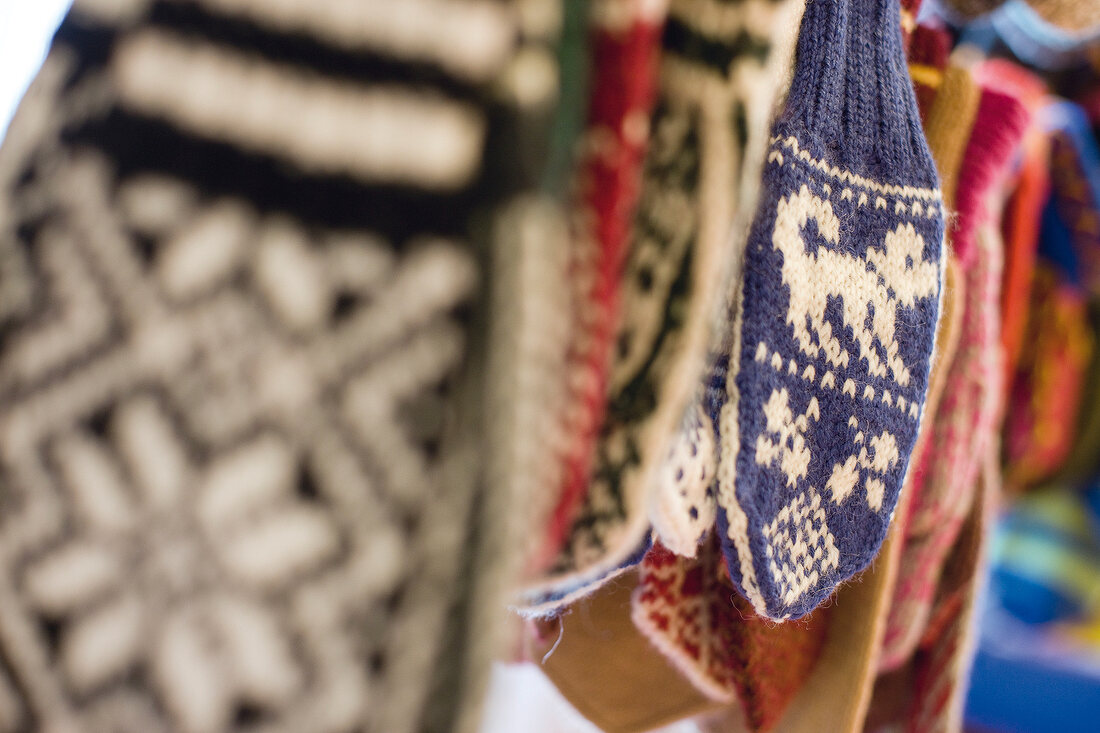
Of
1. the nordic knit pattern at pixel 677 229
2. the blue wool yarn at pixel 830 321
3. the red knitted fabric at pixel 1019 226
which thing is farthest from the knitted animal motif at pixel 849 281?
the red knitted fabric at pixel 1019 226

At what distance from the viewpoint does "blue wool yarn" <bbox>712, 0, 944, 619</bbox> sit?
1.17ft

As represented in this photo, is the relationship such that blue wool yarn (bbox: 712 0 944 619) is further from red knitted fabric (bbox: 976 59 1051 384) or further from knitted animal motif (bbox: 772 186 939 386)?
red knitted fabric (bbox: 976 59 1051 384)

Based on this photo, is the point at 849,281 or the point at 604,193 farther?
the point at 849,281

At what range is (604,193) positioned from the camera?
23 cm

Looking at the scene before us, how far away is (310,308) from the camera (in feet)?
0.63

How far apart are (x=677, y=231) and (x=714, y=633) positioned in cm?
Answer: 41

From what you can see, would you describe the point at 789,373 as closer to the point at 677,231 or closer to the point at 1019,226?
the point at 677,231

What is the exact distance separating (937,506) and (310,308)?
2.06 feet

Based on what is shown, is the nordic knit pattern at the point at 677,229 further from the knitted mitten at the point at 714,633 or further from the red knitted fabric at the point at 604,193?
the knitted mitten at the point at 714,633

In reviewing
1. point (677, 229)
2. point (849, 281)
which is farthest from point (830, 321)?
point (677, 229)

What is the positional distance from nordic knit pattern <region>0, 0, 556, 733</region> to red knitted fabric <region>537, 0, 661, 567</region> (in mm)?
32

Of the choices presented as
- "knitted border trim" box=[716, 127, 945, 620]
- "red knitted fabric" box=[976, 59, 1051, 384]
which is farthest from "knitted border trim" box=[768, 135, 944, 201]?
"red knitted fabric" box=[976, 59, 1051, 384]

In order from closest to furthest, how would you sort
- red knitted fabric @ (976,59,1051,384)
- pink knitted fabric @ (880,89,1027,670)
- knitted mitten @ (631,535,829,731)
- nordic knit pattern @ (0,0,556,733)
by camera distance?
nordic knit pattern @ (0,0,556,733), knitted mitten @ (631,535,829,731), pink knitted fabric @ (880,89,1027,670), red knitted fabric @ (976,59,1051,384)

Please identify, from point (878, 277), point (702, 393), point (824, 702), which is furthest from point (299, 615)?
point (824, 702)
